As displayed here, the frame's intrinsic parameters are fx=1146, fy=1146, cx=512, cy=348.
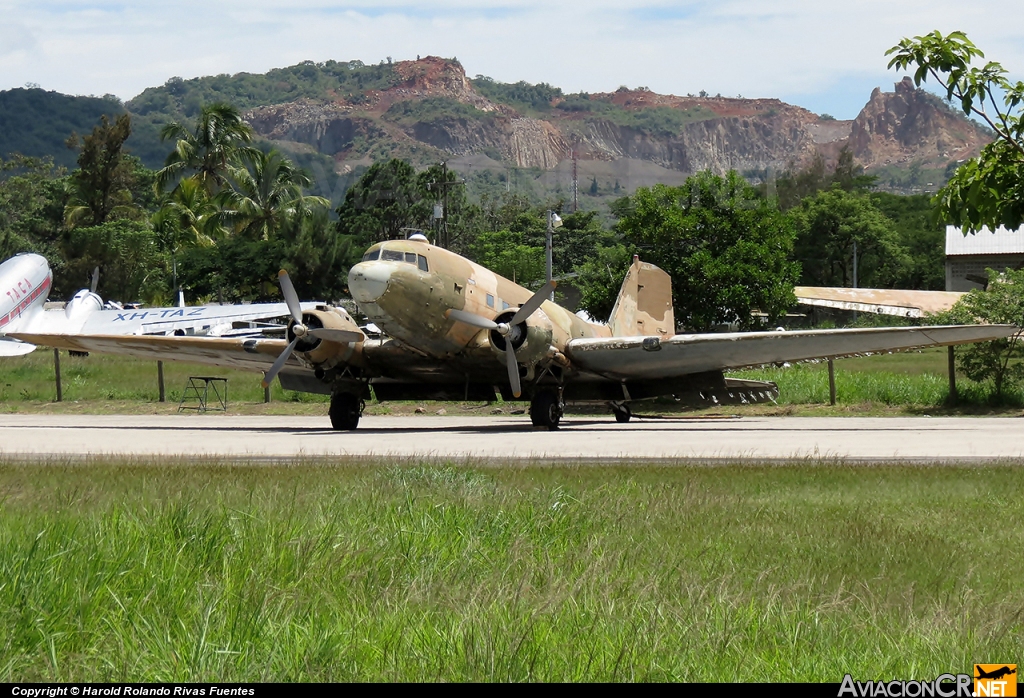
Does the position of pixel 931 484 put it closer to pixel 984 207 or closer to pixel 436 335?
pixel 984 207

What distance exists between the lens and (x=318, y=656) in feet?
21.3

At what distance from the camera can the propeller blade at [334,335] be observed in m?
26.0

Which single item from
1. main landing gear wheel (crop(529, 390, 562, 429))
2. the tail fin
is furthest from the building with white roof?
main landing gear wheel (crop(529, 390, 562, 429))

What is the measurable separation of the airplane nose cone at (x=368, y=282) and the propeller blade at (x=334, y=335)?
2.06 meters

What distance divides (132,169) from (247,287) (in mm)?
39744

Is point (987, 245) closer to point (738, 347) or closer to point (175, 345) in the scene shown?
point (738, 347)

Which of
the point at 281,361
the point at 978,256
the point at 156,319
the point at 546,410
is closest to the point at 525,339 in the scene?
the point at 546,410

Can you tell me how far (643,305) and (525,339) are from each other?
8.65 metres

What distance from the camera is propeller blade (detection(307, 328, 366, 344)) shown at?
2595 centimetres

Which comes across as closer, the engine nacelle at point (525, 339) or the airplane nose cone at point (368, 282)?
the airplane nose cone at point (368, 282)

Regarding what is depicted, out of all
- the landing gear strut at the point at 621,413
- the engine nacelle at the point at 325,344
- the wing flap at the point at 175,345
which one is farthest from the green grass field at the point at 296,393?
the engine nacelle at the point at 325,344

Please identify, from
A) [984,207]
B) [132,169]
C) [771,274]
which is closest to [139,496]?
[984,207]

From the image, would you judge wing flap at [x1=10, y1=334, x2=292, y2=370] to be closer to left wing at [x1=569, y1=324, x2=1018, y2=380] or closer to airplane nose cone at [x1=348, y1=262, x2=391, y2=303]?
airplane nose cone at [x1=348, y1=262, x2=391, y2=303]

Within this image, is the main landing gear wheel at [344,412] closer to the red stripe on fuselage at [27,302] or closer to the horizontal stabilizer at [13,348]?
the horizontal stabilizer at [13,348]
